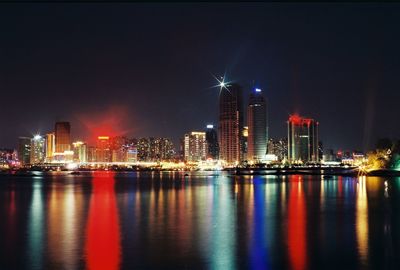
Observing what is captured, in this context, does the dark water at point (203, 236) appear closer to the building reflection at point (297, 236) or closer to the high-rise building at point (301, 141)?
the building reflection at point (297, 236)

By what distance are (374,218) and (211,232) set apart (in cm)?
855

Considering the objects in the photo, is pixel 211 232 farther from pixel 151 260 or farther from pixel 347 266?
pixel 347 266

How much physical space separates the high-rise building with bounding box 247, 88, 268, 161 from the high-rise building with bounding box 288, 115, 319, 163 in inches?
409

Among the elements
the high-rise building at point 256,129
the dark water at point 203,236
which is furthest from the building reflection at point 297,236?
the high-rise building at point 256,129

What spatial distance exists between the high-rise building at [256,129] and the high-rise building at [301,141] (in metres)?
10.4

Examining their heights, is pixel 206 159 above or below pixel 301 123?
below

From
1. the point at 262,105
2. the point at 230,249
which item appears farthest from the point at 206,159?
the point at 230,249

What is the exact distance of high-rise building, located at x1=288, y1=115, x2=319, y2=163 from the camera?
196 meters

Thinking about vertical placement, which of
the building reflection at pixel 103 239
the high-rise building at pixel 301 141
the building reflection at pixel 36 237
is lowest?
the building reflection at pixel 36 237

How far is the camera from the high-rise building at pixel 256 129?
192500 mm

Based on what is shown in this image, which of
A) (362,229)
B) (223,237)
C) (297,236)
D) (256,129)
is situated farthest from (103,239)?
(256,129)

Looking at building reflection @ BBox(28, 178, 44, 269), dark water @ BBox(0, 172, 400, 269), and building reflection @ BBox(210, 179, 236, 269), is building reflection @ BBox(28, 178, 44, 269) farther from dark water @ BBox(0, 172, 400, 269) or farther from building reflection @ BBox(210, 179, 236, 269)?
building reflection @ BBox(210, 179, 236, 269)

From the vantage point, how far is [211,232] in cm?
2061

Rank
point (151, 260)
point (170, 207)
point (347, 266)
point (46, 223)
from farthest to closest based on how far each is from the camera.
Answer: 1. point (170, 207)
2. point (46, 223)
3. point (151, 260)
4. point (347, 266)
